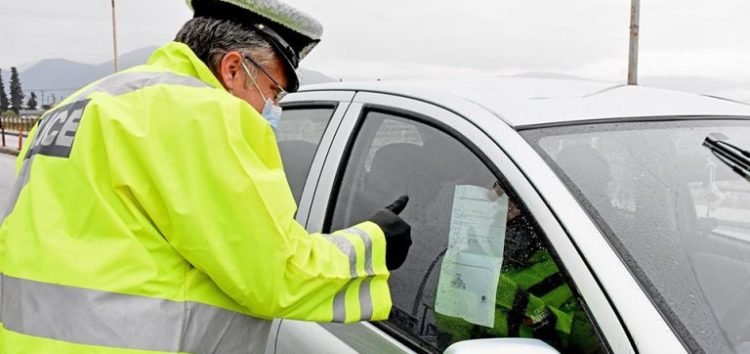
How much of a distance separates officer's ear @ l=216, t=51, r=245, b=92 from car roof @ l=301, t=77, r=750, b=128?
1.86 ft

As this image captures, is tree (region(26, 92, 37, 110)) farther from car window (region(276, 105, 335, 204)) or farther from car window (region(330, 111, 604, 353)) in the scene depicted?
car window (region(330, 111, 604, 353))

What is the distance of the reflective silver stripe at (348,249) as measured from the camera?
1484mm

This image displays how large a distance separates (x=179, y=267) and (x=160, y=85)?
0.36m

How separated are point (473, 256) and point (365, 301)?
303 mm

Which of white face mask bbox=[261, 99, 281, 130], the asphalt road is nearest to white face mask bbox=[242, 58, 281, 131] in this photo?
white face mask bbox=[261, 99, 281, 130]

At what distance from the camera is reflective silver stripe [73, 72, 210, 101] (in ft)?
4.40

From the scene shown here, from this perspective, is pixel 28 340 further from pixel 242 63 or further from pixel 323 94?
pixel 323 94

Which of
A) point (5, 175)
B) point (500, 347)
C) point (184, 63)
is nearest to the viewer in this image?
point (500, 347)

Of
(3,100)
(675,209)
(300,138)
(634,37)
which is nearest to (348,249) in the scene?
(675,209)

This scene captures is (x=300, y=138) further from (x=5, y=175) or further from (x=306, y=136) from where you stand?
(x=5, y=175)

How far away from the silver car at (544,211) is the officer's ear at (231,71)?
55 centimetres

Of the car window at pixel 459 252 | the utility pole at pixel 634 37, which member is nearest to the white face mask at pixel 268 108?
the car window at pixel 459 252

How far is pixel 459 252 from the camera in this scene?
167 centimetres

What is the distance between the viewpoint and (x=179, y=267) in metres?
1.30
